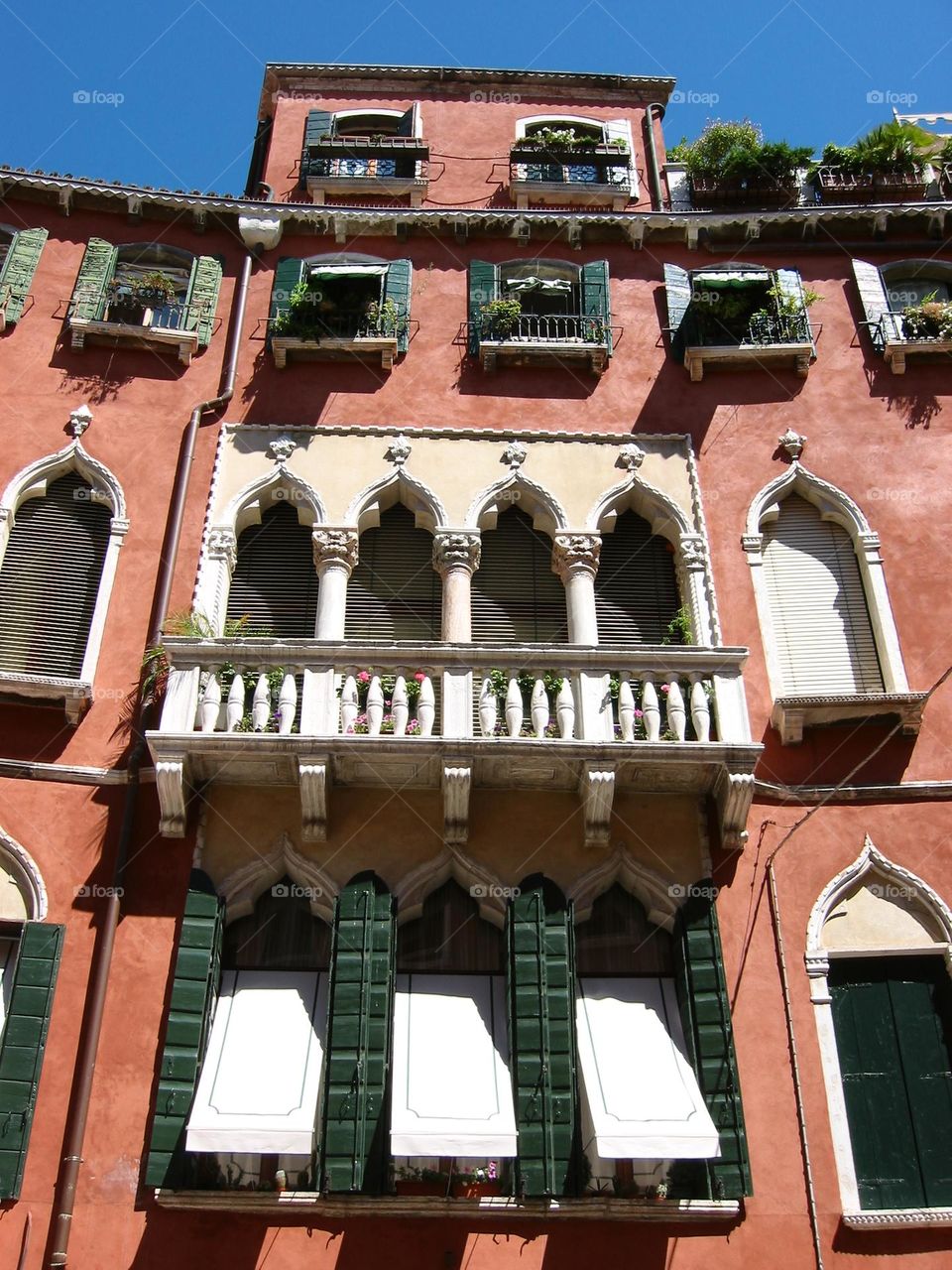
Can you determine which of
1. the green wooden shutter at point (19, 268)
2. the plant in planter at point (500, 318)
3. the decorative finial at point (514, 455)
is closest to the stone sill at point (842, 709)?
the decorative finial at point (514, 455)

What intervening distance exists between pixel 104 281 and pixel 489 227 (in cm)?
489

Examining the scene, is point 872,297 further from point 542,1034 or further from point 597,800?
point 542,1034

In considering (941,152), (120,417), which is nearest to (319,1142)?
(120,417)

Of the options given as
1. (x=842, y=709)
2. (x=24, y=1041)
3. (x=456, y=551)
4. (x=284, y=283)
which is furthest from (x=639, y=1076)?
(x=284, y=283)

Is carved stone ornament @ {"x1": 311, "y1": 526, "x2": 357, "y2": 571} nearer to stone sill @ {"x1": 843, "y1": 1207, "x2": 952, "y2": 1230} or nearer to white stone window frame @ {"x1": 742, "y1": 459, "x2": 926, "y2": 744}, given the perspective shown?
white stone window frame @ {"x1": 742, "y1": 459, "x2": 926, "y2": 744}

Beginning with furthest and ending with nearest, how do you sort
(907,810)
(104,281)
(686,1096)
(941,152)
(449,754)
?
(941,152) < (104,281) < (907,810) < (449,754) < (686,1096)

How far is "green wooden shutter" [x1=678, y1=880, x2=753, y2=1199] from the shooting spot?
9.40 m

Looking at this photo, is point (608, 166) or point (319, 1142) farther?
point (608, 166)

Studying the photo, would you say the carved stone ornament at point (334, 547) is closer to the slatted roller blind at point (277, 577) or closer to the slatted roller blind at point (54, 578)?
the slatted roller blind at point (277, 577)

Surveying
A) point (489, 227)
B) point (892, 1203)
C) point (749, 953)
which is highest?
point (489, 227)

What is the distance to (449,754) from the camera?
34.8 feet

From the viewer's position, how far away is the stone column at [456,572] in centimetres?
1260

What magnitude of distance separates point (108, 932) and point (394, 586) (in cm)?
468

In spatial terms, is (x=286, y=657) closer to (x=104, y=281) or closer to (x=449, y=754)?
(x=449, y=754)
